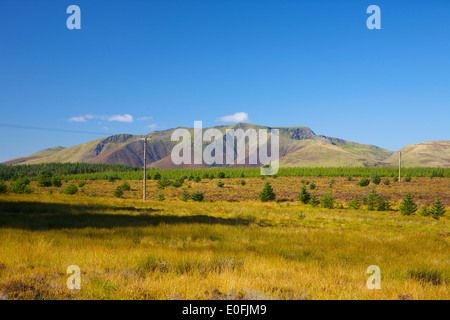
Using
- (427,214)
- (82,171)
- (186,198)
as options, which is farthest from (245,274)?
(82,171)

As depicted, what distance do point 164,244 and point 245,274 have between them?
15.0 feet

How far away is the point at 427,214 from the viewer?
3061cm

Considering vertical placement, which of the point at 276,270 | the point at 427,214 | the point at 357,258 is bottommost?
the point at 427,214

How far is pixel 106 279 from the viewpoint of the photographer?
206 inches

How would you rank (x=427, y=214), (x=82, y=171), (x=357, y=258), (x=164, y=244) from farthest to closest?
1. (x=82, y=171)
2. (x=427, y=214)
3. (x=164, y=244)
4. (x=357, y=258)
